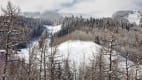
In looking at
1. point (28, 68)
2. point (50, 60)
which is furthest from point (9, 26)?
point (50, 60)

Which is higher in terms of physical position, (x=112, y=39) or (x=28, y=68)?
(x=112, y=39)

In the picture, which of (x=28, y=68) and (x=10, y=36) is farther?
(x=28, y=68)

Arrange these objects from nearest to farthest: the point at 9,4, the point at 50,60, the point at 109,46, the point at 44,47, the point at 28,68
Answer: the point at 9,4
the point at 109,46
the point at 28,68
the point at 50,60
the point at 44,47

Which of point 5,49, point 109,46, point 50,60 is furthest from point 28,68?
point 5,49

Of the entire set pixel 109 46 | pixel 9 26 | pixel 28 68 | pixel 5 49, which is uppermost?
pixel 9 26

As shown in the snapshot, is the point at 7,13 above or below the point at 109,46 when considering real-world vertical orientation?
above

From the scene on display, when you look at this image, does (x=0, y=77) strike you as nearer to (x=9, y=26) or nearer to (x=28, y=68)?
(x=9, y=26)

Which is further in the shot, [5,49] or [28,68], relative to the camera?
[28,68]

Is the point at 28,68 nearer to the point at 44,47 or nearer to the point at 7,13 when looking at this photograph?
the point at 44,47

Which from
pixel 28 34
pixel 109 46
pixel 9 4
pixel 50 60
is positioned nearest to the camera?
pixel 28 34
